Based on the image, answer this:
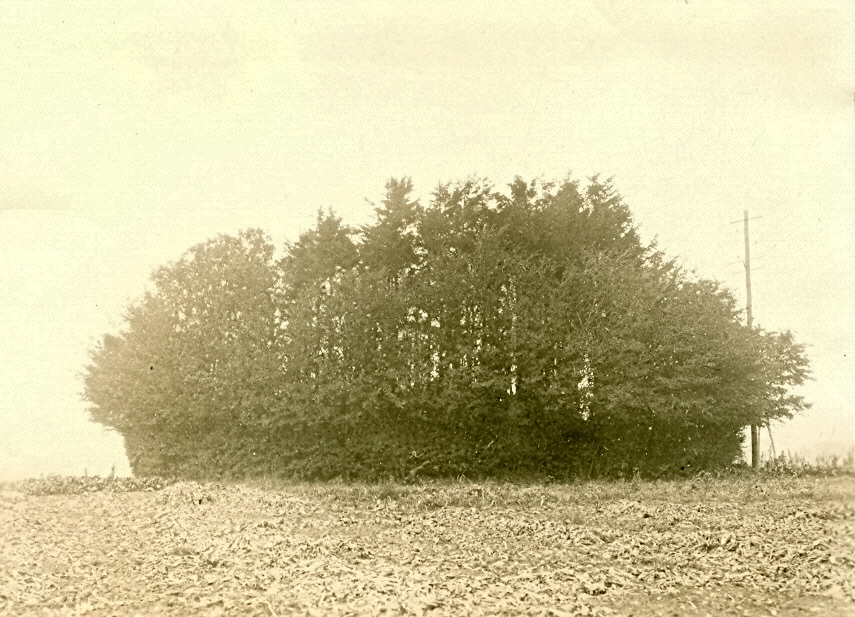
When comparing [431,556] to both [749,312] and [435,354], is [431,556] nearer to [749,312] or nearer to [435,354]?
[435,354]

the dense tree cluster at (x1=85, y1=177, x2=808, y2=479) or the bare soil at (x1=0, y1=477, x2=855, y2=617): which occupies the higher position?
the dense tree cluster at (x1=85, y1=177, x2=808, y2=479)

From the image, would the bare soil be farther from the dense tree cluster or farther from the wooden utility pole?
the wooden utility pole

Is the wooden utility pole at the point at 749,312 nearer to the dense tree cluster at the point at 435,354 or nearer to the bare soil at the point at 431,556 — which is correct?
the dense tree cluster at the point at 435,354

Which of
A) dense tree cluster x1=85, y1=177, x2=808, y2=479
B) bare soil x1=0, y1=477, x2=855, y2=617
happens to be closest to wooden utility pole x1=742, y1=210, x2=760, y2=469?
dense tree cluster x1=85, y1=177, x2=808, y2=479

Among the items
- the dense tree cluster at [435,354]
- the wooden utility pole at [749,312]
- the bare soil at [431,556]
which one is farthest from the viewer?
the wooden utility pole at [749,312]

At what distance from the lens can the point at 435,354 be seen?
2330 centimetres

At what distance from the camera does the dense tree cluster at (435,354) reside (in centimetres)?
2278

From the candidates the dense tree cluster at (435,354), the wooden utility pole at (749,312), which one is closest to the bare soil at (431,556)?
the dense tree cluster at (435,354)

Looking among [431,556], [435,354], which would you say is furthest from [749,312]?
[431,556]

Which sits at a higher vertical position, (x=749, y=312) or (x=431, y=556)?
(x=749, y=312)

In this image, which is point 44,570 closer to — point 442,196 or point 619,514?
point 619,514

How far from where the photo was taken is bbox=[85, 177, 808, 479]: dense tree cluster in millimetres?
22781

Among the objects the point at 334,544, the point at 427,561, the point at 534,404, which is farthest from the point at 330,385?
the point at 427,561

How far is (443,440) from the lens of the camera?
75.4ft
